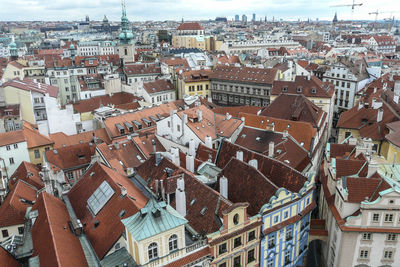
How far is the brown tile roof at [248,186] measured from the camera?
37.8m

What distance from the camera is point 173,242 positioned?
2947 cm

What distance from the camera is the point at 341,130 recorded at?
66.4m

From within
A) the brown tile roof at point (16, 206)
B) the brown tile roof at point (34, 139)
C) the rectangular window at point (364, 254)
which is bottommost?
the rectangular window at point (364, 254)

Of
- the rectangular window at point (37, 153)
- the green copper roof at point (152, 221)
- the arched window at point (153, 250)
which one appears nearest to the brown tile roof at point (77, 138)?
the rectangular window at point (37, 153)

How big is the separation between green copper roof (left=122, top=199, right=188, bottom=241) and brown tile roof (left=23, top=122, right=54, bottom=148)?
3836cm

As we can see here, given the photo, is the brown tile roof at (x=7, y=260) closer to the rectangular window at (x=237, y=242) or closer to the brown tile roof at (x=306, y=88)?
the rectangular window at (x=237, y=242)

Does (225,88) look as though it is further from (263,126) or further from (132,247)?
(132,247)

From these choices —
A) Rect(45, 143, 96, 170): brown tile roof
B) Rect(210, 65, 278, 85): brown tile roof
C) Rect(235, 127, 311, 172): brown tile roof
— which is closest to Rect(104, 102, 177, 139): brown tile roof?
Rect(45, 143, 96, 170): brown tile roof

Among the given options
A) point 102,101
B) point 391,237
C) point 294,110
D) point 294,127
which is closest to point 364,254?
point 391,237

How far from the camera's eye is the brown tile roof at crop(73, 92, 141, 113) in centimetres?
8659

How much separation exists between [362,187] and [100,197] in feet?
91.2

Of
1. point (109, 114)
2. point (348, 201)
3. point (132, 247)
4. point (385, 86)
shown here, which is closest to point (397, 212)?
point (348, 201)

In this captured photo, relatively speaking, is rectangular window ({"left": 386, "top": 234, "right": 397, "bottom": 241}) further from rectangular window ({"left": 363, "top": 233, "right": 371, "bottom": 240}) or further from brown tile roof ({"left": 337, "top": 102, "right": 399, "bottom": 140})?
brown tile roof ({"left": 337, "top": 102, "right": 399, "bottom": 140})

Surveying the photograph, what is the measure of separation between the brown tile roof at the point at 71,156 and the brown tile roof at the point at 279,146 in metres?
25.8
